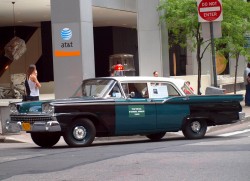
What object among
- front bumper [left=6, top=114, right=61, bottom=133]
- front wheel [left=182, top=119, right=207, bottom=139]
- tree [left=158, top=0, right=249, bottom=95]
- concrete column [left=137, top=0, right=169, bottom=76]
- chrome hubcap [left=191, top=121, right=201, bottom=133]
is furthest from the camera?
concrete column [left=137, top=0, right=169, bottom=76]

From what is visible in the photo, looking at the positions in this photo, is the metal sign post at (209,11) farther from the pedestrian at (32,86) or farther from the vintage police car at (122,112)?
the pedestrian at (32,86)

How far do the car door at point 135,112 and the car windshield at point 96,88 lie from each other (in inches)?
14.4

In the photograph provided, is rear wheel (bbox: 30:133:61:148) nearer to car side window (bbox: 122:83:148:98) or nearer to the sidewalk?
the sidewalk

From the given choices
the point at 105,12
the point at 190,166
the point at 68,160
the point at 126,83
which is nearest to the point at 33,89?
the point at 126,83

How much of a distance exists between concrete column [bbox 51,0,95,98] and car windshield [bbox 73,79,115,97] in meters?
A: 5.65

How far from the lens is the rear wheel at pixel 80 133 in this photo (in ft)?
47.7

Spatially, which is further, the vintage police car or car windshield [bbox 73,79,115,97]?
car windshield [bbox 73,79,115,97]

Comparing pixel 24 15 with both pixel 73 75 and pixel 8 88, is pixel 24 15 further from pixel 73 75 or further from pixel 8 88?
pixel 73 75

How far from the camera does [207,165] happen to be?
1090cm

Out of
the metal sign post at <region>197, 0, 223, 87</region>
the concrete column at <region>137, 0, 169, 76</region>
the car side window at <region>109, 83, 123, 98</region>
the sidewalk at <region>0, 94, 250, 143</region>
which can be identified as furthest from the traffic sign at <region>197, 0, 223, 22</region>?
the sidewalk at <region>0, 94, 250, 143</region>

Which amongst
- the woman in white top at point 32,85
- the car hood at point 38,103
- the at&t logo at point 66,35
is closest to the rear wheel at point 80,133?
the car hood at point 38,103

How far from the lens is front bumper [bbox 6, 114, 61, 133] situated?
1405cm

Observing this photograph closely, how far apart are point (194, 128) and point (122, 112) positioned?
2236 millimetres

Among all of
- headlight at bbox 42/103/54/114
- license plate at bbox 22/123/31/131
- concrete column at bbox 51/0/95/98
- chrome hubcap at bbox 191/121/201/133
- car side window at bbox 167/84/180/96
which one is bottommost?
chrome hubcap at bbox 191/121/201/133
